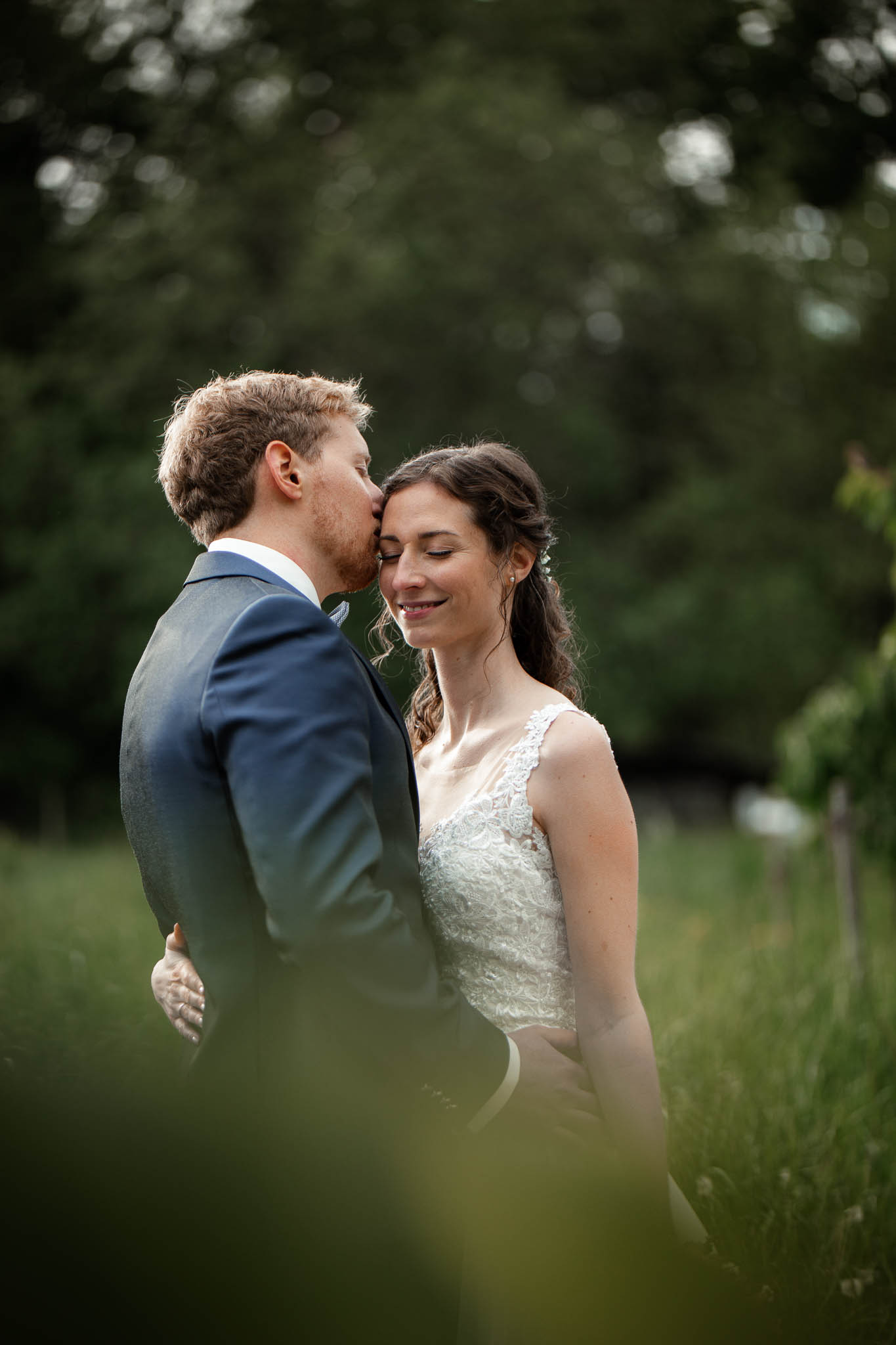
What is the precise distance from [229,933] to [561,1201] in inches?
24.7

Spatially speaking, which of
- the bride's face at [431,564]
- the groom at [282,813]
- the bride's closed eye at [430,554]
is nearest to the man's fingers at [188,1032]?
the groom at [282,813]

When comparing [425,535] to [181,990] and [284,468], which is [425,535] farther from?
[181,990]

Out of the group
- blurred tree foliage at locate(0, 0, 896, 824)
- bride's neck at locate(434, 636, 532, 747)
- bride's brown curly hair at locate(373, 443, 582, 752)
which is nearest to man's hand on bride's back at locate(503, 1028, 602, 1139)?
bride's neck at locate(434, 636, 532, 747)

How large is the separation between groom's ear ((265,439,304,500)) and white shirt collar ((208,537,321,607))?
4.2 inches

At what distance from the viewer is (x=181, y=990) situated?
2.01m

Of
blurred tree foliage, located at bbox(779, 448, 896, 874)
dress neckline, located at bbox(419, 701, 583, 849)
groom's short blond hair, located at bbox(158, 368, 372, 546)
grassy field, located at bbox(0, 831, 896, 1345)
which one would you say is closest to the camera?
groom's short blond hair, located at bbox(158, 368, 372, 546)

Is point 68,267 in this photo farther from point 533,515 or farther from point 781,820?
point 533,515

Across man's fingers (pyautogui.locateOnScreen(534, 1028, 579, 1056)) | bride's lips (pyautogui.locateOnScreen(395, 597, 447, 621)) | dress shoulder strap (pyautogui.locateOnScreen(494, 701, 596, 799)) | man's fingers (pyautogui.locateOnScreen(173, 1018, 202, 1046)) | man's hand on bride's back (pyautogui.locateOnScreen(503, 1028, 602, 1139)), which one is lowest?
man's fingers (pyautogui.locateOnScreen(534, 1028, 579, 1056))

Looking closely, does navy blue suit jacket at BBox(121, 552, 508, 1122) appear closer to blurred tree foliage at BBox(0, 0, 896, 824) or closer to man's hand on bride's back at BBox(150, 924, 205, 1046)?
man's hand on bride's back at BBox(150, 924, 205, 1046)

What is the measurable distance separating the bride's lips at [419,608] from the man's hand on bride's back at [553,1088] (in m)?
0.83

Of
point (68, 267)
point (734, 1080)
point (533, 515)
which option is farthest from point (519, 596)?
point (68, 267)

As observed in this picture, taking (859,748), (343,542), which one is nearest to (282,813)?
(343,542)

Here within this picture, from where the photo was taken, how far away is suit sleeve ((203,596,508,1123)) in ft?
5.46

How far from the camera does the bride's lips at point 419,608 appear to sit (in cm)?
244
